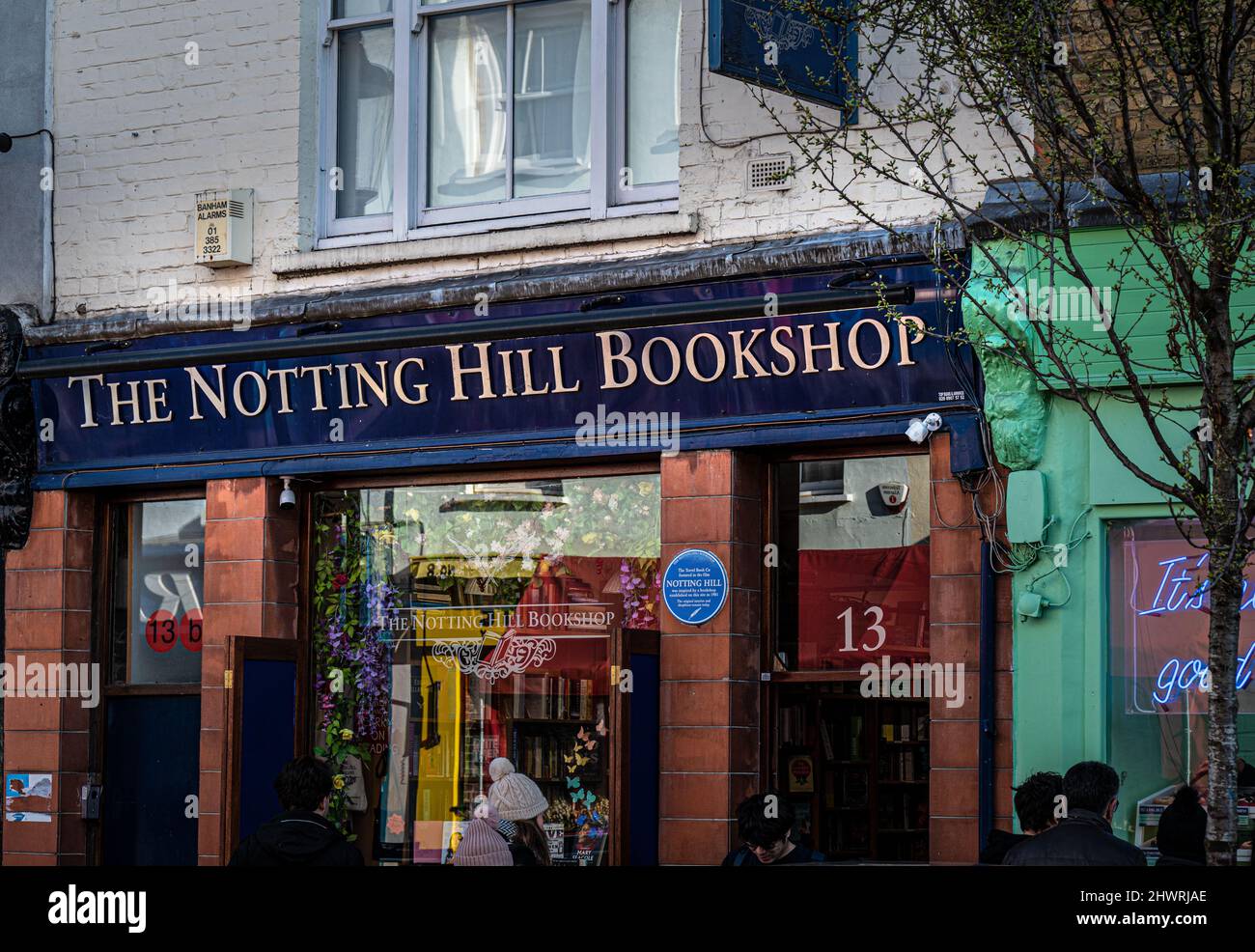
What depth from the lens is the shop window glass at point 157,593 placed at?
11.6 m

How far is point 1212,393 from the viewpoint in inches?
246

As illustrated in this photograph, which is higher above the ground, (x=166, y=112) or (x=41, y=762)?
(x=166, y=112)

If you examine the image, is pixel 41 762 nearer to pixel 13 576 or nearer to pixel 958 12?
pixel 13 576

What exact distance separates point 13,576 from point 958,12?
754 cm

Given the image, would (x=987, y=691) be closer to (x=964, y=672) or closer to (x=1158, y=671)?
(x=964, y=672)

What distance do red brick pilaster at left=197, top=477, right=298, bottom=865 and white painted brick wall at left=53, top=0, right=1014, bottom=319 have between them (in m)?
1.40

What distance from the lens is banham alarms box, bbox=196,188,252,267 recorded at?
1109cm

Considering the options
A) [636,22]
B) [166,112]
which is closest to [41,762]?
[166,112]

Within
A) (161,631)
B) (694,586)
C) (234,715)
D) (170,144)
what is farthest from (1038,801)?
(170,144)

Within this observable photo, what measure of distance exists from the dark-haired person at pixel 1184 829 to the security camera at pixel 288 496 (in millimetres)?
5698

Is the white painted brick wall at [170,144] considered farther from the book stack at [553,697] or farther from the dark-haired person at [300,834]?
the dark-haired person at [300,834]

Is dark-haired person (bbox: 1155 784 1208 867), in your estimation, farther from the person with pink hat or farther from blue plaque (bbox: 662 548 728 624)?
the person with pink hat

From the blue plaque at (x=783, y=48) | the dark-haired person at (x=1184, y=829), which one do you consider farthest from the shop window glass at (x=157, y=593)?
the dark-haired person at (x=1184, y=829)
